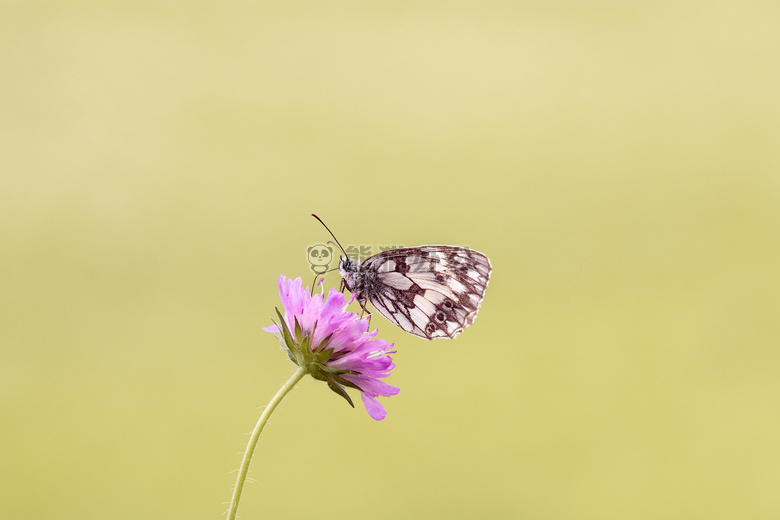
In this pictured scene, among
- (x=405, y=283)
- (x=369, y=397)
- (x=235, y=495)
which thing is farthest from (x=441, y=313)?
(x=235, y=495)

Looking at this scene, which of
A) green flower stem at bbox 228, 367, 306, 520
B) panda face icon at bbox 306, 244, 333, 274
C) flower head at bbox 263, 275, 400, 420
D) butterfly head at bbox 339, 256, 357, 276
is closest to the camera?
green flower stem at bbox 228, 367, 306, 520

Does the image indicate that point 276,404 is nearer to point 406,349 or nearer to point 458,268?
point 458,268

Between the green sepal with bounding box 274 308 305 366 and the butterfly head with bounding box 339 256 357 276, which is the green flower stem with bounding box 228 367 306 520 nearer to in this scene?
the green sepal with bounding box 274 308 305 366

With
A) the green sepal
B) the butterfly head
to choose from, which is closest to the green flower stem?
the green sepal

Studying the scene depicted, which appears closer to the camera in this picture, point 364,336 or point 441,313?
point 364,336

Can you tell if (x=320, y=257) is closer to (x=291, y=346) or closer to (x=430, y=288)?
(x=430, y=288)

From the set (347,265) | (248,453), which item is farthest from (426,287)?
(248,453)

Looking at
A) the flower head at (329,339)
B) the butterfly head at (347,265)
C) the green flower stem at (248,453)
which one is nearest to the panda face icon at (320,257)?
the butterfly head at (347,265)
